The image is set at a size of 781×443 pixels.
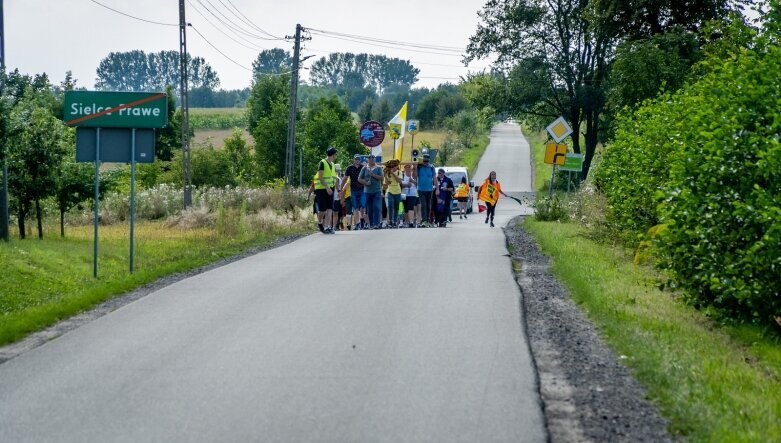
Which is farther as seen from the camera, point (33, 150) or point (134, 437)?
point (33, 150)

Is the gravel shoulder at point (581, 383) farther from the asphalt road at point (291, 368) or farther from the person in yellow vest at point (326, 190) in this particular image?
the person in yellow vest at point (326, 190)

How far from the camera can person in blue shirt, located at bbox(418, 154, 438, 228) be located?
28812 mm

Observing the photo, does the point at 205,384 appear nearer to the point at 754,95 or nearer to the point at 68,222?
the point at 754,95

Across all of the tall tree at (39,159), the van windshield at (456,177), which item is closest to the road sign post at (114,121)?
the tall tree at (39,159)

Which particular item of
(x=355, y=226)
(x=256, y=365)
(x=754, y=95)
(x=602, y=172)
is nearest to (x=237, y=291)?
(x=256, y=365)

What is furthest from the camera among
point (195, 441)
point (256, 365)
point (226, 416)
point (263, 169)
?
point (263, 169)

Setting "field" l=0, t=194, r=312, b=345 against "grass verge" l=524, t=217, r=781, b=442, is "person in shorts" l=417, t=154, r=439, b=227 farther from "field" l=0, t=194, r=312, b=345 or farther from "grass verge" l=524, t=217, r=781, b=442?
"grass verge" l=524, t=217, r=781, b=442

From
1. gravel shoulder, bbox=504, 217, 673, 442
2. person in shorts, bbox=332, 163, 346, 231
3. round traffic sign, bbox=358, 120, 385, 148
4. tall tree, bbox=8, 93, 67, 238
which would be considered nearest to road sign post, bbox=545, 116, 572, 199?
person in shorts, bbox=332, 163, 346, 231

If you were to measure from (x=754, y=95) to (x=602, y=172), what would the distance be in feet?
34.3

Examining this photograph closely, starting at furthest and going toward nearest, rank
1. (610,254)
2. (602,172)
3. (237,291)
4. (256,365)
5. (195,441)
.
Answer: (602,172)
(610,254)
(237,291)
(256,365)
(195,441)

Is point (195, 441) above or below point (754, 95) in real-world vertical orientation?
below

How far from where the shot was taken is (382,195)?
28.5 m

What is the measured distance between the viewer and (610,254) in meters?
17.5

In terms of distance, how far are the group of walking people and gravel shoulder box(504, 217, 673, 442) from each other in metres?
12.6
